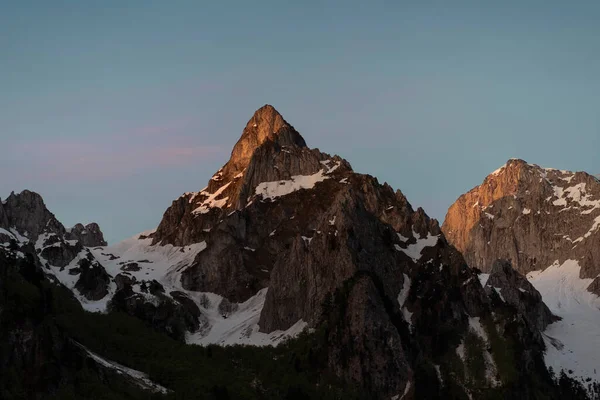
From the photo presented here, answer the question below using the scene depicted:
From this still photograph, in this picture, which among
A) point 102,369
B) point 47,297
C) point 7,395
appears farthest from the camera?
point 47,297

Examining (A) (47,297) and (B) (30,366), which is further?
(A) (47,297)

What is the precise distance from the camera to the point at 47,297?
193125 millimetres

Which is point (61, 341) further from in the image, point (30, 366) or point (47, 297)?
point (47, 297)

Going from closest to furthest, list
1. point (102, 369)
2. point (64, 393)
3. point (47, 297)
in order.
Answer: point (64, 393)
point (102, 369)
point (47, 297)

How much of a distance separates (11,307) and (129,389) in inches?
1076

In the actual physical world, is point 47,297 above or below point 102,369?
above

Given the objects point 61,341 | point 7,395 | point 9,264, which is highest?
point 9,264

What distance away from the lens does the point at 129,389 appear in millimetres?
180875

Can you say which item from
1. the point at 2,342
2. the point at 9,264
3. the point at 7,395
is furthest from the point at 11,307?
the point at 9,264

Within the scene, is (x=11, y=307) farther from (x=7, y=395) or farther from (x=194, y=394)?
(x=194, y=394)

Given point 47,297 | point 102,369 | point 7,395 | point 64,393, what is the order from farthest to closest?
point 47,297
point 102,369
point 64,393
point 7,395

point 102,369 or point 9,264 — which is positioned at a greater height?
point 9,264

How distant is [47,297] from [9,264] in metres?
11.0

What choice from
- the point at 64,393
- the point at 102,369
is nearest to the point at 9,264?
the point at 102,369
